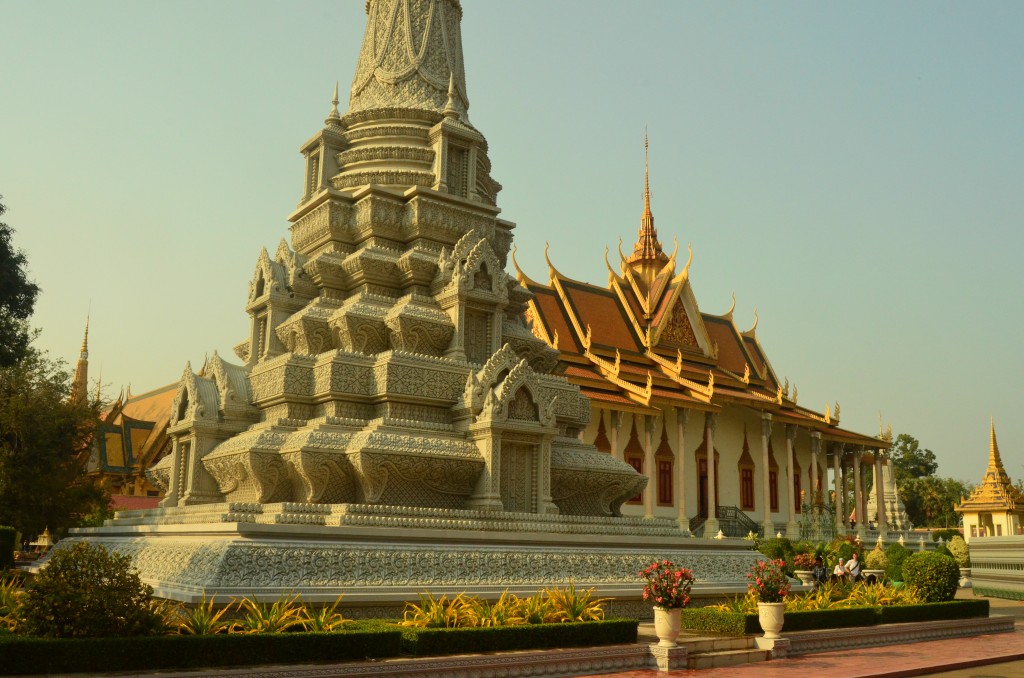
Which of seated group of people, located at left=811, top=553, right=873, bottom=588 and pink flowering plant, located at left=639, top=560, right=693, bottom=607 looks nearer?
pink flowering plant, located at left=639, top=560, right=693, bottom=607

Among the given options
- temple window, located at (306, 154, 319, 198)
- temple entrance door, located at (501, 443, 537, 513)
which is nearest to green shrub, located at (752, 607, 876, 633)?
temple entrance door, located at (501, 443, 537, 513)

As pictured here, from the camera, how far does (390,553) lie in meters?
10.2

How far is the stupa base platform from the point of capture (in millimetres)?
9328

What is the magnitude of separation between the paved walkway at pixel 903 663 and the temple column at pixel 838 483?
26.9 meters

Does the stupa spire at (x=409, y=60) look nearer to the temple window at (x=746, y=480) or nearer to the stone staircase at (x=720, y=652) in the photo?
the stone staircase at (x=720, y=652)

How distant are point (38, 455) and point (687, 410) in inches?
863

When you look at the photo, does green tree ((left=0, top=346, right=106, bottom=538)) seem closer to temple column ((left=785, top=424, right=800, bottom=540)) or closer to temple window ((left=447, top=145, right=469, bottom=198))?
temple window ((left=447, top=145, right=469, bottom=198))

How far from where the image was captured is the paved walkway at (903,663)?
9164mm

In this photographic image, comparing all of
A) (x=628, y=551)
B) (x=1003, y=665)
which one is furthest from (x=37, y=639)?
(x=1003, y=665)

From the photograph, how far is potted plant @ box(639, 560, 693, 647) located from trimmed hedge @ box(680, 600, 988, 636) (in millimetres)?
Result: 859

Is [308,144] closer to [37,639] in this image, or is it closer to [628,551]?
[628,551]

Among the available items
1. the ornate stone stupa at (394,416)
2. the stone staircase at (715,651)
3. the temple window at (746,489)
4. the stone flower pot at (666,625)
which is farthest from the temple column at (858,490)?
the stone flower pot at (666,625)

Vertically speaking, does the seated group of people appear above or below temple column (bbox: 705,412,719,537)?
below

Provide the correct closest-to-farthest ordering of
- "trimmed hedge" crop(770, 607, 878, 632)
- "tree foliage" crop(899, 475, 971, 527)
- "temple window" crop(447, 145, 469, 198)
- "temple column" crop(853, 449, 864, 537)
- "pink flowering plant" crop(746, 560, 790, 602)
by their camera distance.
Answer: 1. "pink flowering plant" crop(746, 560, 790, 602)
2. "trimmed hedge" crop(770, 607, 878, 632)
3. "temple window" crop(447, 145, 469, 198)
4. "temple column" crop(853, 449, 864, 537)
5. "tree foliage" crop(899, 475, 971, 527)
